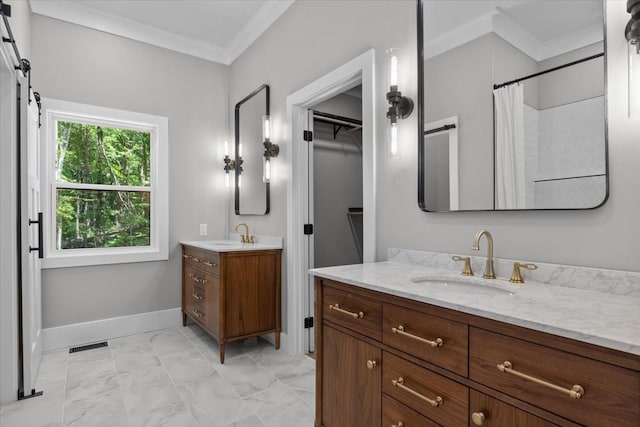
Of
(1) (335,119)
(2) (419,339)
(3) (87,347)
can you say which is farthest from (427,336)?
(3) (87,347)

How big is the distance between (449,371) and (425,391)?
14 centimetres

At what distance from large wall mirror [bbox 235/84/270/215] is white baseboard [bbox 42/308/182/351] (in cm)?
132

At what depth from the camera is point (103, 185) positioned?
3.44 metres

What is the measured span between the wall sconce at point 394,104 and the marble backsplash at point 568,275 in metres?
0.67

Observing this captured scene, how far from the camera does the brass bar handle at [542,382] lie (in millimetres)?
828

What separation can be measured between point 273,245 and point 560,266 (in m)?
2.22

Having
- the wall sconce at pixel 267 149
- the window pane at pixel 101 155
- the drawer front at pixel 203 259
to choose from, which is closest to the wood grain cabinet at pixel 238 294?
the drawer front at pixel 203 259

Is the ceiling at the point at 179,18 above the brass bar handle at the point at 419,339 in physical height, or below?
above

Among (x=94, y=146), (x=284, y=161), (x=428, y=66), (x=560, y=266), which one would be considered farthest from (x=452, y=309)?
(x=94, y=146)

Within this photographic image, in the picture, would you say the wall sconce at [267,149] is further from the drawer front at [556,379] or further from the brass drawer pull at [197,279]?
the drawer front at [556,379]

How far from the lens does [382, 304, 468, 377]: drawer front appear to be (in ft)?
3.62

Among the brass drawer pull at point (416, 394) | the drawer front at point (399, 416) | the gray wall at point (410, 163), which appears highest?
the gray wall at point (410, 163)

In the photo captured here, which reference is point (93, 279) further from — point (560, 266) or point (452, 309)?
point (560, 266)

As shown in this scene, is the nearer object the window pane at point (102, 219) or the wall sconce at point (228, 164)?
the window pane at point (102, 219)
